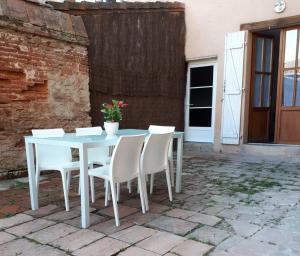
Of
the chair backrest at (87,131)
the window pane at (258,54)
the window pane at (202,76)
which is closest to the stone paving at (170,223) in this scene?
the chair backrest at (87,131)

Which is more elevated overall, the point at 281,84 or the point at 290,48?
the point at 290,48

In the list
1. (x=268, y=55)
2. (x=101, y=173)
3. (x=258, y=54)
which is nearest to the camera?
(x=101, y=173)

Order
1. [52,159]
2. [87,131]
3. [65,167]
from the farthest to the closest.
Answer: [87,131] < [52,159] < [65,167]

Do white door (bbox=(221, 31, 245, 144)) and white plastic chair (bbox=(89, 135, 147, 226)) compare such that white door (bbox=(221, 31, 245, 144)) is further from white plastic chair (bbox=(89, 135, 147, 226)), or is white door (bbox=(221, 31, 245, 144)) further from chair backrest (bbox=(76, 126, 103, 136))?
white plastic chair (bbox=(89, 135, 147, 226))

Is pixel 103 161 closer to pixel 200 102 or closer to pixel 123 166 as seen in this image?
pixel 123 166

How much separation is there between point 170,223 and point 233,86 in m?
4.04

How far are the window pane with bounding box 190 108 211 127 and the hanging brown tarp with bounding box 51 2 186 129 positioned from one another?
1.19 ft

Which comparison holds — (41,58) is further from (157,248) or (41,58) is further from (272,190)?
(272,190)

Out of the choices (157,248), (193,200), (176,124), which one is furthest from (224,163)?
(157,248)

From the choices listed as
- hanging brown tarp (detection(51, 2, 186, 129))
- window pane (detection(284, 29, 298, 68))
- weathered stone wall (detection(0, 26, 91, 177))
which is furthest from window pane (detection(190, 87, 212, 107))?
weathered stone wall (detection(0, 26, 91, 177))

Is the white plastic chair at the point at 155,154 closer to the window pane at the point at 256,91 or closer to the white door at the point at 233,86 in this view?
the white door at the point at 233,86

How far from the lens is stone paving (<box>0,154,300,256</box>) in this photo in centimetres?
204

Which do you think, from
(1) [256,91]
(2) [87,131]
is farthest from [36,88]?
(1) [256,91]

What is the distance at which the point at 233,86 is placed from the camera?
5.86 m
